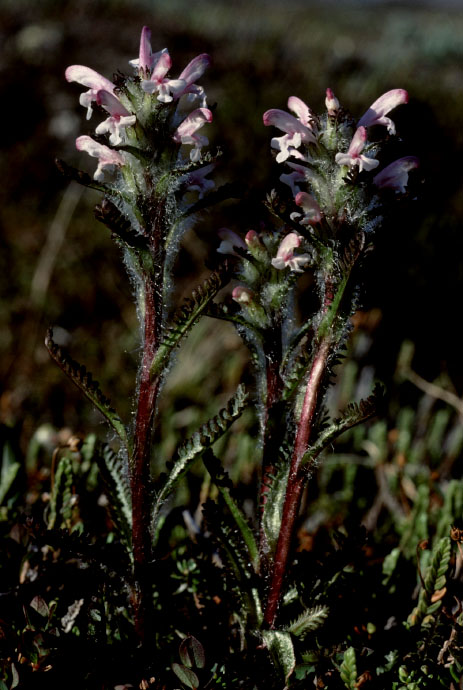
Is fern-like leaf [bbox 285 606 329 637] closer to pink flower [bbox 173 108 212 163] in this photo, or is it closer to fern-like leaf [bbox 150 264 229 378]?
fern-like leaf [bbox 150 264 229 378]

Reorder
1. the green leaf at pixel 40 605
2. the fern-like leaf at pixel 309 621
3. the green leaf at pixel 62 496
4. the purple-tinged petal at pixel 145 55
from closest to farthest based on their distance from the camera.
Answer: the purple-tinged petal at pixel 145 55 → the fern-like leaf at pixel 309 621 → the green leaf at pixel 40 605 → the green leaf at pixel 62 496

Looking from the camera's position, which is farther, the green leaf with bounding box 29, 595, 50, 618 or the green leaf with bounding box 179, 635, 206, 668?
the green leaf with bounding box 29, 595, 50, 618

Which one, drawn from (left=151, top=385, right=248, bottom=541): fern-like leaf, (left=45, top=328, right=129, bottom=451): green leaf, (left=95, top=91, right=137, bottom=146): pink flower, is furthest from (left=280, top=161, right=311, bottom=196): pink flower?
(left=45, top=328, right=129, bottom=451): green leaf

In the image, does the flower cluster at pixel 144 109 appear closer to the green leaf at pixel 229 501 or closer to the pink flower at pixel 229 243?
the pink flower at pixel 229 243

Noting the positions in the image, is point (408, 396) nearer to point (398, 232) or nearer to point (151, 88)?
point (398, 232)

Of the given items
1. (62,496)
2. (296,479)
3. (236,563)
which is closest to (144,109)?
(296,479)

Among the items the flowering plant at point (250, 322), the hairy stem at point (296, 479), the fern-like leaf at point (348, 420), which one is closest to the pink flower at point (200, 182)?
the flowering plant at point (250, 322)

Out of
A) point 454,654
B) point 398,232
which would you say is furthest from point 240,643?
point 398,232
